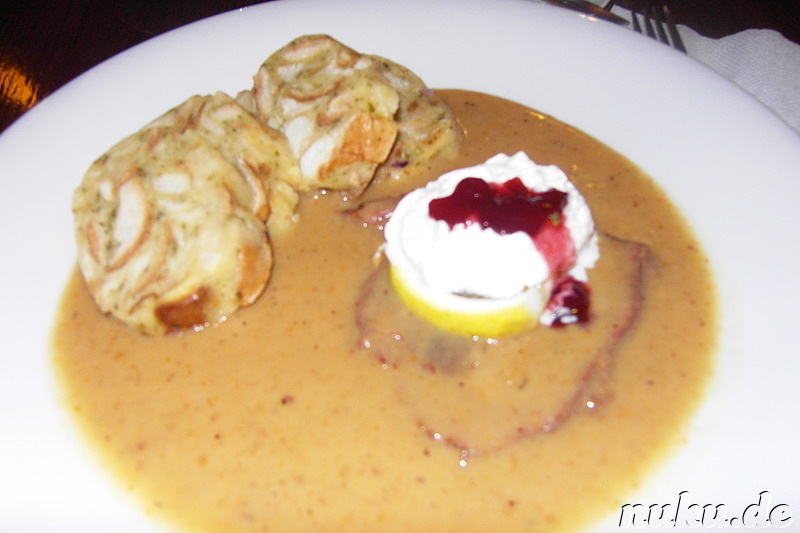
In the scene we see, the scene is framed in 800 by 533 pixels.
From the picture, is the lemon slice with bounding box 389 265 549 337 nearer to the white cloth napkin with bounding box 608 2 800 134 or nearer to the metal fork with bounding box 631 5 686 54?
the white cloth napkin with bounding box 608 2 800 134

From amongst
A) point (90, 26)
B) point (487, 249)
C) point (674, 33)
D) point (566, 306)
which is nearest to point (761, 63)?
point (674, 33)

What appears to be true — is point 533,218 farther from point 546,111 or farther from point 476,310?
point 546,111

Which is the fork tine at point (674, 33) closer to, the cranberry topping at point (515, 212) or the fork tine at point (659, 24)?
the fork tine at point (659, 24)

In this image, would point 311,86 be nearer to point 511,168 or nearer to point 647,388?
point 511,168

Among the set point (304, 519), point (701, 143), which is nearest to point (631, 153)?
point (701, 143)

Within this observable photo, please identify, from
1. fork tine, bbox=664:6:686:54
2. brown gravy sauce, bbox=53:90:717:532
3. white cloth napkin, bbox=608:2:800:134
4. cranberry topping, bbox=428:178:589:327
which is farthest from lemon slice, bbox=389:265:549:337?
fork tine, bbox=664:6:686:54

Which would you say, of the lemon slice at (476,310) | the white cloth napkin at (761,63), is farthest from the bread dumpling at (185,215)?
the white cloth napkin at (761,63)
